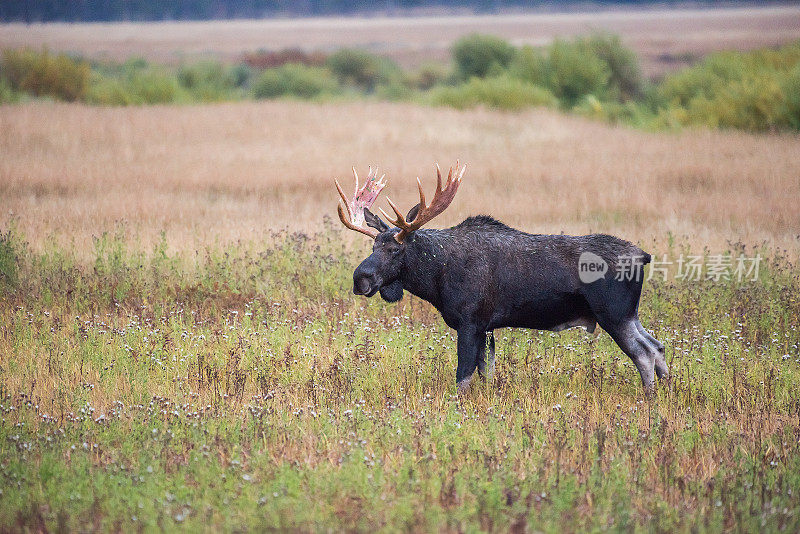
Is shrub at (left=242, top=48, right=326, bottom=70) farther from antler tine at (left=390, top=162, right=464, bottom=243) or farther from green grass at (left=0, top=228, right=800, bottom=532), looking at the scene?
antler tine at (left=390, top=162, right=464, bottom=243)

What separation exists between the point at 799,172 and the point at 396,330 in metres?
11.5

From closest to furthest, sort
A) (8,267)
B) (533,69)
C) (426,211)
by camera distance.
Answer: (426,211) < (8,267) < (533,69)

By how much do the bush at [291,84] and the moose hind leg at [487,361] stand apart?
153 feet

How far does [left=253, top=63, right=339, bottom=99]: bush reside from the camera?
53.7 metres

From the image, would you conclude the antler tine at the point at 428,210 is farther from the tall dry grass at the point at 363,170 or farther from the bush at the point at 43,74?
the bush at the point at 43,74

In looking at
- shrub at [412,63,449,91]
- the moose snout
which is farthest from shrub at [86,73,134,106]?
the moose snout

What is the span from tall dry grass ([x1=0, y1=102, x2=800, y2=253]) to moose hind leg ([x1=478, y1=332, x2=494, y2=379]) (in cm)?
557

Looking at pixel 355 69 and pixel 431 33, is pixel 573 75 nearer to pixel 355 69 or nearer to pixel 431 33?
pixel 355 69

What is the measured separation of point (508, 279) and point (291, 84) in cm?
4831

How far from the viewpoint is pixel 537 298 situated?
7.31 m

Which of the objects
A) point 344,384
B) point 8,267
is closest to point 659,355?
point 344,384

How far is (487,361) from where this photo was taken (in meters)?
7.64

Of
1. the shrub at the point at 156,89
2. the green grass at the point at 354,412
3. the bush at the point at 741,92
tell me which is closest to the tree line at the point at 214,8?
the shrub at the point at 156,89

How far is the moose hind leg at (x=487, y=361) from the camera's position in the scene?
25.0 feet
